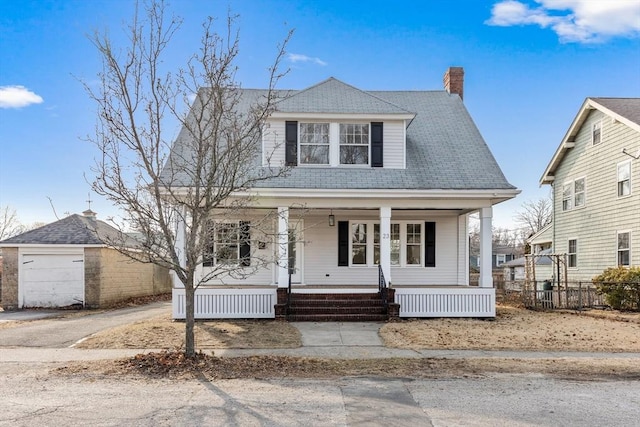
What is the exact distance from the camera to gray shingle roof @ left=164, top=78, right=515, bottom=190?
46.5 ft

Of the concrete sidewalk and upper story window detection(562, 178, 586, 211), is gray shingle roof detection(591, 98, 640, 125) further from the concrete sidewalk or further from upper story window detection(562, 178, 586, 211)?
the concrete sidewalk

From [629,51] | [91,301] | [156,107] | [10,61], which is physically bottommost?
[91,301]

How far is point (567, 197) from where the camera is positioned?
2297 cm

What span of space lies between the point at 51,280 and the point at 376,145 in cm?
1310

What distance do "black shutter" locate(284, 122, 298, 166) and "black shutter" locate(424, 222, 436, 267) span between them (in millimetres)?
5158

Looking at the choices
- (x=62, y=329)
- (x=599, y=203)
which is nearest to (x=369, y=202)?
(x=62, y=329)

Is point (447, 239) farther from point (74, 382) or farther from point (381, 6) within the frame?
point (74, 382)

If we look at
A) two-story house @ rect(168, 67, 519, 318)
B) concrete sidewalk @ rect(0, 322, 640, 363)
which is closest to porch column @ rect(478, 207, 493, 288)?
two-story house @ rect(168, 67, 519, 318)

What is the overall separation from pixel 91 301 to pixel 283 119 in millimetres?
10288

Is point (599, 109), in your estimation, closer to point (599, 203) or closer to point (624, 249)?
point (599, 203)

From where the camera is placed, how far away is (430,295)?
45.5 feet

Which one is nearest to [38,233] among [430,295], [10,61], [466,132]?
[10,61]

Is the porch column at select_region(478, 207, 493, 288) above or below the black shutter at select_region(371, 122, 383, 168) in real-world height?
below

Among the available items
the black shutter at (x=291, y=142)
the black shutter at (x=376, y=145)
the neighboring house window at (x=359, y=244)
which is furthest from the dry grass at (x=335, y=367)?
the neighboring house window at (x=359, y=244)
